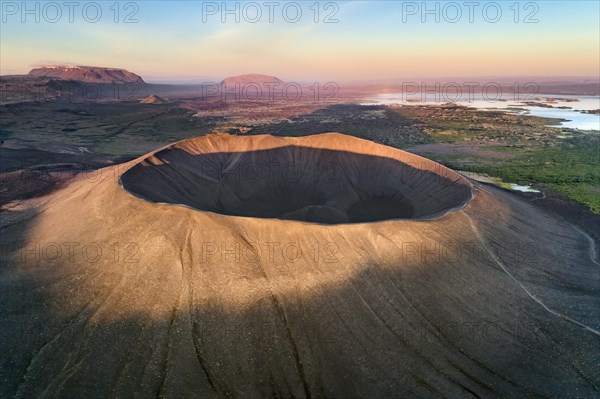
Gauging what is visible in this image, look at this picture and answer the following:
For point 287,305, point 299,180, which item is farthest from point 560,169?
point 287,305

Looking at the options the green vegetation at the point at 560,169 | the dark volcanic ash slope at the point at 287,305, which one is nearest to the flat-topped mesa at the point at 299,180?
the dark volcanic ash slope at the point at 287,305

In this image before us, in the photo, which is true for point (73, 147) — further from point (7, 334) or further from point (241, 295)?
point (241, 295)

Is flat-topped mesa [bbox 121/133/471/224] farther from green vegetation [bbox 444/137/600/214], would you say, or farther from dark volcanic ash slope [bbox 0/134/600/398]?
green vegetation [bbox 444/137/600/214]

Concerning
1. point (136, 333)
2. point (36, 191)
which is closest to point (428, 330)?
point (136, 333)

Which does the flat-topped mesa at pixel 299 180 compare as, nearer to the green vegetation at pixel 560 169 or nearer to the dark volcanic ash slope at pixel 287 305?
the dark volcanic ash slope at pixel 287 305

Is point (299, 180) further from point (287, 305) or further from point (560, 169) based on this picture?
point (560, 169)
